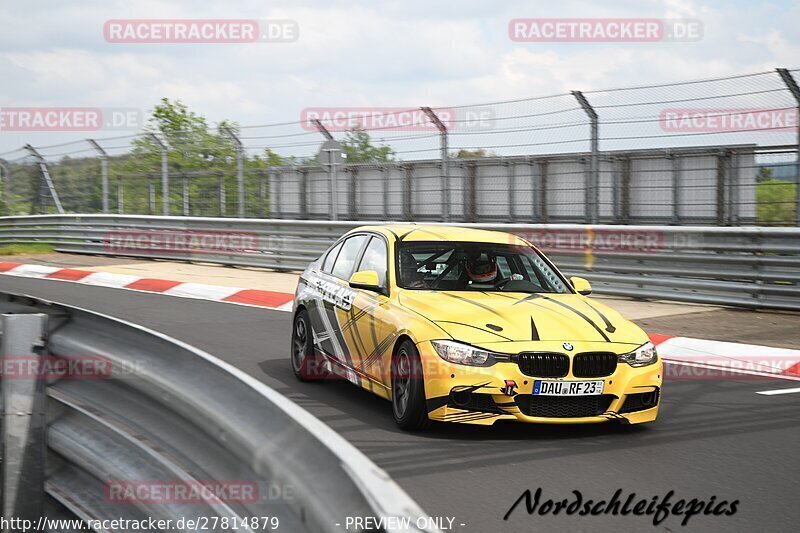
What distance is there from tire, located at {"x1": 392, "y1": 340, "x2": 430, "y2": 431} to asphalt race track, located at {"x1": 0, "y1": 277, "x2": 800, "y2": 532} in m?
0.09

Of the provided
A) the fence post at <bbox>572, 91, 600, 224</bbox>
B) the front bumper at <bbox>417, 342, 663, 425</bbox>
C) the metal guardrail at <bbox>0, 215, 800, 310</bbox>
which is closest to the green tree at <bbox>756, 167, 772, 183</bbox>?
the metal guardrail at <bbox>0, 215, 800, 310</bbox>

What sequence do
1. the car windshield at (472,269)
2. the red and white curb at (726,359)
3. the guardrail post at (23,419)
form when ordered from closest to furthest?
1. the guardrail post at (23,419)
2. the car windshield at (472,269)
3. the red and white curb at (726,359)

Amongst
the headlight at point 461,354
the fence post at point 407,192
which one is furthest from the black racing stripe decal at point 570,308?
the fence post at point 407,192

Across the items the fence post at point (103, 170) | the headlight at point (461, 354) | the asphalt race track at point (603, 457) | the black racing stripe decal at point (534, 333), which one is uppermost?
the fence post at point (103, 170)

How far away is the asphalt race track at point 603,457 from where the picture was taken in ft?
16.2

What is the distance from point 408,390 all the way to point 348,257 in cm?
218

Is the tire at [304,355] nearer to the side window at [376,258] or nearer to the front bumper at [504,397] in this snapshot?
the side window at [376,258]

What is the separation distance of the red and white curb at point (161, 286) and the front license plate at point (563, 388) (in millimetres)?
7745

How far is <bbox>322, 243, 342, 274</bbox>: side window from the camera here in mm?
8867

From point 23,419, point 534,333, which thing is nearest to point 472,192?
point 534,333

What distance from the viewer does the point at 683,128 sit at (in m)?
13.6

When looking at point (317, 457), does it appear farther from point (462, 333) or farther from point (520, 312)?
point (520, 312)

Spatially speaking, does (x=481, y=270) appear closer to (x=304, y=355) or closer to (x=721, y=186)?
(x=304, y=355)

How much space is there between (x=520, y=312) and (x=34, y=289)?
37.8ft
